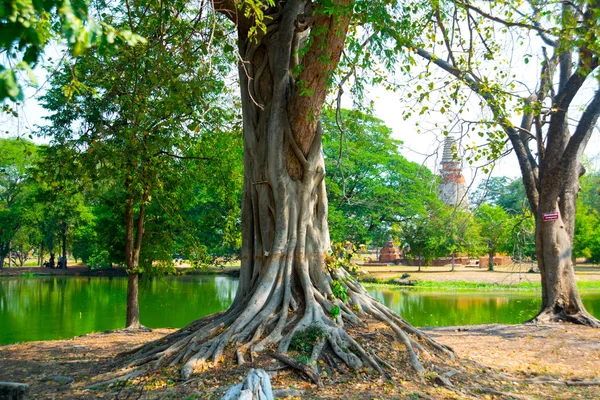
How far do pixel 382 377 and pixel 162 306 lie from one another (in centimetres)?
1727

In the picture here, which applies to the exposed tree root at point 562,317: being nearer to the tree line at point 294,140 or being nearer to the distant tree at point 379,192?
the tree line at point 294,140

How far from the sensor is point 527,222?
12.6 metres

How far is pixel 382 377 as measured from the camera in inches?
208

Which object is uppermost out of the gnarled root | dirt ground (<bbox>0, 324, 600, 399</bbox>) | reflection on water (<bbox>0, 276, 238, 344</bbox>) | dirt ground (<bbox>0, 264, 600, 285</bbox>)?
the gnarled root

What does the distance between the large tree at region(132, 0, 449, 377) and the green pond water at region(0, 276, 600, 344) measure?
755 cm

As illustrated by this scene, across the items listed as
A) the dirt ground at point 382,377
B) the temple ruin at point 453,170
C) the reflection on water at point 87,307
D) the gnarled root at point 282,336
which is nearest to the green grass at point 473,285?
the temple ruin at point 453,170

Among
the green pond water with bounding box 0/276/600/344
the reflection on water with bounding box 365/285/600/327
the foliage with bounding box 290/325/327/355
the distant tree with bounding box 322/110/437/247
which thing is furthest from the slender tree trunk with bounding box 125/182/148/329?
the distant tree with bounding box 322/110/437/247

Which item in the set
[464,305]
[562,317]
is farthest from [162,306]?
[562,317]

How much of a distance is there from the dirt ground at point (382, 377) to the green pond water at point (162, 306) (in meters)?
6.18

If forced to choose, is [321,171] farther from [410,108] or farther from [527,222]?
[527,222]

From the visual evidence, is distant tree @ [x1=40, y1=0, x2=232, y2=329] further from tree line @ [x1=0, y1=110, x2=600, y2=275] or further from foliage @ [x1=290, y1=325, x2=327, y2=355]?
foliage @ [x1=290, y1=325, x2=327, y2=355]

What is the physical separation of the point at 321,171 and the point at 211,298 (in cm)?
1805

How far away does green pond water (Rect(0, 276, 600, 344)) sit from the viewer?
15.7 m

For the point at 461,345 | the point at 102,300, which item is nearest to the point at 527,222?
the point at 461,345
